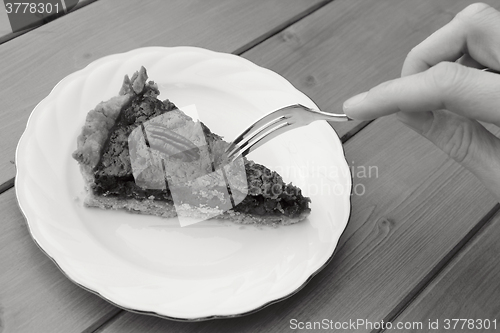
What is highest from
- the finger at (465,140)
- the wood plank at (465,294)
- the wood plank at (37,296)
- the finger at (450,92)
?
the finger at (450,92)

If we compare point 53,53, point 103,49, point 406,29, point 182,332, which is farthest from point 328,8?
point 182,332

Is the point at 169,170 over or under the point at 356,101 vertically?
under

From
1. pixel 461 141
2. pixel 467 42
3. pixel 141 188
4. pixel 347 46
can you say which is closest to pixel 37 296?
pixel 141 188

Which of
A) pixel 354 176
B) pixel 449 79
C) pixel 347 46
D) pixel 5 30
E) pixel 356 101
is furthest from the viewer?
pixel 347 46

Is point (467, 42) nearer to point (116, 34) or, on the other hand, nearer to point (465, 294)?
A: point (465, 294)

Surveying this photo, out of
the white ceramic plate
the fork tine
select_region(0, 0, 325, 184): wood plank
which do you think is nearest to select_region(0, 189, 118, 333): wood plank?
the white ceramic plate

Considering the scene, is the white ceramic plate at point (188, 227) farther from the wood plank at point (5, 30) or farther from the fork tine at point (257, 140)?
the wood plank at point (5, 30)

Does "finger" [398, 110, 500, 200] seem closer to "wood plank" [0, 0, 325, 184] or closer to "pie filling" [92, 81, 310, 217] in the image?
"pie filling" [92, 81, 310, 217]

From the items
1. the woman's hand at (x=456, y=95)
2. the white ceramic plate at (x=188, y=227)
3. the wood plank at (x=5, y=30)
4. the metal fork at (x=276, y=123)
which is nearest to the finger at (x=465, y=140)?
the woman's hand at (x=456, y=95)
